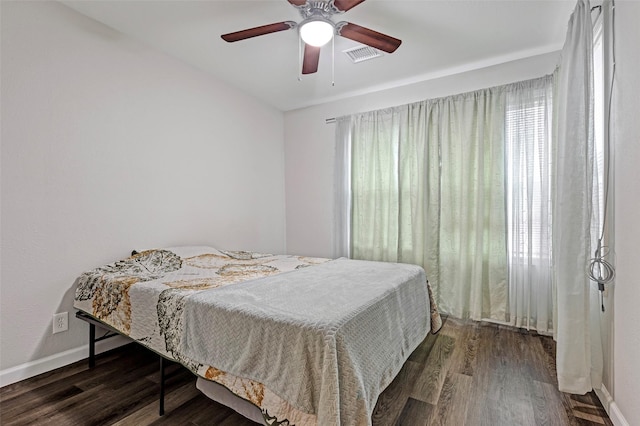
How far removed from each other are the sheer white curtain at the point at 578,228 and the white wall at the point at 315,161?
1489mm

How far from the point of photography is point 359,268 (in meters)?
2.38

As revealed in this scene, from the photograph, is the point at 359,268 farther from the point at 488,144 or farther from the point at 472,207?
the point at 488,144

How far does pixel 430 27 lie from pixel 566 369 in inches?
96.0

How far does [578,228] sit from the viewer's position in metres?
1.72

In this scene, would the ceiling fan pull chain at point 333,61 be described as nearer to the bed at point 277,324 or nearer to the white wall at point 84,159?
the white wall at point 84,159

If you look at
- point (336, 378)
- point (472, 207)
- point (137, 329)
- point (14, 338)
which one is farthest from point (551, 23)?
point (14, 338)

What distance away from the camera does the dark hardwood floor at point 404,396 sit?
160 centimetres

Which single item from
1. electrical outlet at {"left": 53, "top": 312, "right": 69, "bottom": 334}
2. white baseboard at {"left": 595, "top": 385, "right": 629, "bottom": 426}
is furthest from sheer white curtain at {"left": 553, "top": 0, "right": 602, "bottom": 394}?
electrical outlet at {"left": 53, "top": 312, "right": 69, "bottom": 334}

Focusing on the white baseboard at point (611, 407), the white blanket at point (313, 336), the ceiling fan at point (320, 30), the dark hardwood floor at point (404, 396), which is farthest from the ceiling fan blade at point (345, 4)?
the white baseboard at point (611, 407)

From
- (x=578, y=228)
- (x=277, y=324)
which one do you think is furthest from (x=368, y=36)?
(x=277, y=324)

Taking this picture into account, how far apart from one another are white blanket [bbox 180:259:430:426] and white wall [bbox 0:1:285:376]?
125 cm

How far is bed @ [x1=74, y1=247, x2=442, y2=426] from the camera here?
120 cm

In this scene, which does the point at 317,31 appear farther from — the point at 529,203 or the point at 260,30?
the point at 529,203

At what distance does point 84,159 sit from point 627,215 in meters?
3.31
